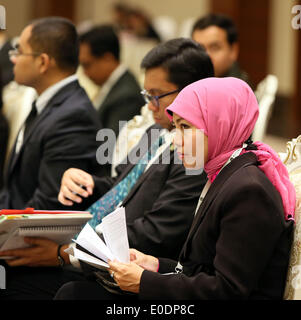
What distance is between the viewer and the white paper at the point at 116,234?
189 centimetres

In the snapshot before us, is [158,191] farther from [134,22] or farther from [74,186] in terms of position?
[134,22]

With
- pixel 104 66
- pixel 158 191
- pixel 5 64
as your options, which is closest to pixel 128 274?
pixel 158 191

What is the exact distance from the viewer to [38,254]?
2498mm

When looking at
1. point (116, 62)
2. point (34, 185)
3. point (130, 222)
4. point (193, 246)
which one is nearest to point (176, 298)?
point (193, 246)

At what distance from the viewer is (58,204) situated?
2689 millimetres

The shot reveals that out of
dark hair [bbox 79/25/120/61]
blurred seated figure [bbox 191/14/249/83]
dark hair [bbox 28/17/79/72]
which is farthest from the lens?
dark hair [bbox 79/25/120/61]

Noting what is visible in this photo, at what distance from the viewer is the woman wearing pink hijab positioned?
1.64m

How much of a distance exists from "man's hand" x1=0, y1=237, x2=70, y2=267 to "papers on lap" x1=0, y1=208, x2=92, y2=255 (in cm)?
2

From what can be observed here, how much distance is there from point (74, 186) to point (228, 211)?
0.93 m

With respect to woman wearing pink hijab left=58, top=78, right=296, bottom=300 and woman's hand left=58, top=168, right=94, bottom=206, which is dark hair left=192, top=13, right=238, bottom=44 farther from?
woman wearing pink hijab left=58, top=78, right=296, bottom=300

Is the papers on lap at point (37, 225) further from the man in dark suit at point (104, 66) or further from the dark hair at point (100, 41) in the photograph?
the dark hair at point (100, 41)

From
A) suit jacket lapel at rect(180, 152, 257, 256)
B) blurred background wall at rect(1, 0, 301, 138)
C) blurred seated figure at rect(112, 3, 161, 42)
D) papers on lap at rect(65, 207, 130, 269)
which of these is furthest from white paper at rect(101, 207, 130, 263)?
blurred seated figure at rect(112, 3, 161, 42)
